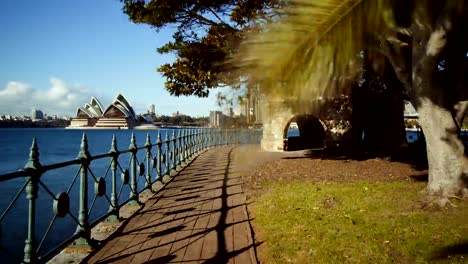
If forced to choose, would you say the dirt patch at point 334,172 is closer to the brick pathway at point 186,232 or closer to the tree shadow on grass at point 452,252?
the brick pathway at point 186,232

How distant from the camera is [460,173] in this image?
20.8 ft

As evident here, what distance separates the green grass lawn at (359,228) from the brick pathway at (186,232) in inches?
14.8

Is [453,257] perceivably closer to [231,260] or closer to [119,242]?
[231,260]

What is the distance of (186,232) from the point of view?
5.57m

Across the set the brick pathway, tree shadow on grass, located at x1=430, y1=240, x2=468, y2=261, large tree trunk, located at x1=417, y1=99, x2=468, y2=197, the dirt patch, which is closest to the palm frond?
the brick pathway

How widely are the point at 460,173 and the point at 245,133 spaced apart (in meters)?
28.9

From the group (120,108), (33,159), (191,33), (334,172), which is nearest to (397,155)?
(334,172)

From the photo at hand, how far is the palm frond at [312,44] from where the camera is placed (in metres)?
1.26

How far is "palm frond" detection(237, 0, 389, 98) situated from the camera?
49.7 inches

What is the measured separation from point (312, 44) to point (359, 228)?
4.63 m

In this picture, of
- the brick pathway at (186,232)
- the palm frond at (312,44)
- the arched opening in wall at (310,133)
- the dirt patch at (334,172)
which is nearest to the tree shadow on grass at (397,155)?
the dirt patch at (334,172)

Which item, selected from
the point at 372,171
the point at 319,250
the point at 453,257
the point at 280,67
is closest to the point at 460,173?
the point at 453,257

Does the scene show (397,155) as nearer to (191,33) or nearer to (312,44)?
(191,33)

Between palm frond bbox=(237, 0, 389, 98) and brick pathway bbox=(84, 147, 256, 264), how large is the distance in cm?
342
